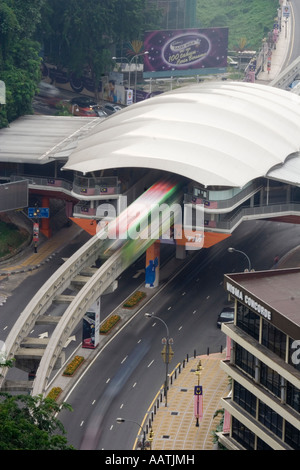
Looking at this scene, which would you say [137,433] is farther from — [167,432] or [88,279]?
[88,279]

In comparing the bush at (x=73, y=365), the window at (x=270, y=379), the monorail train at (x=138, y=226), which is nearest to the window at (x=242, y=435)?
the window at (x=270, y=379)

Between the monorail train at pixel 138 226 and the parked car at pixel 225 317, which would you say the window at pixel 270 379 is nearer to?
the parked car at pixel 225 317

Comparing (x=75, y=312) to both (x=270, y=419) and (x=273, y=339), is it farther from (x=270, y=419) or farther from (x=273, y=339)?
(x=270, y=419)

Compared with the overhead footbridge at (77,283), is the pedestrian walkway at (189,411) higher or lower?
lower

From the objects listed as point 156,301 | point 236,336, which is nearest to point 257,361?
point 236,336

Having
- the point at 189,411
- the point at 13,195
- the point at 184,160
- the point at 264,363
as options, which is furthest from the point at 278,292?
the point at 13,195
